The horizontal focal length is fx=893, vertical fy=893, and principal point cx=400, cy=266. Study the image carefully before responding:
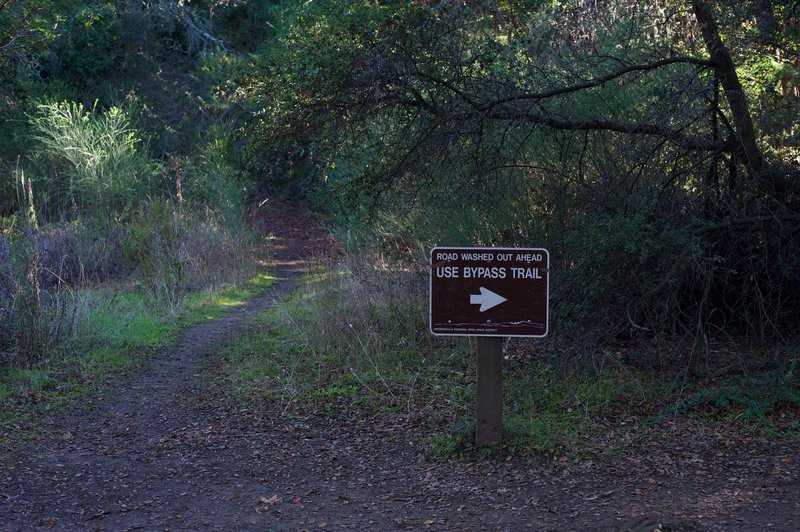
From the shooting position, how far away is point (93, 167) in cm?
1858

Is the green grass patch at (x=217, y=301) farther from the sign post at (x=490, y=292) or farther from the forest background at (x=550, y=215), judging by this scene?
the sign post at (x=490, y=292)

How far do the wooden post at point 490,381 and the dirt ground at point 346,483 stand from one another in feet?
1.00

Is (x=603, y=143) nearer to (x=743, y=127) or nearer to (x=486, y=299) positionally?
(x=743, y=127)

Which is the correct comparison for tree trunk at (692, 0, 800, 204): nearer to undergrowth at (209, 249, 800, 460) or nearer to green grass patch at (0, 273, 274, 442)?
undergrowth at (209, 249, 800, 460)

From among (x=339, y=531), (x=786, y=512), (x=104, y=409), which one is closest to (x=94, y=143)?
(x=104, y=409)

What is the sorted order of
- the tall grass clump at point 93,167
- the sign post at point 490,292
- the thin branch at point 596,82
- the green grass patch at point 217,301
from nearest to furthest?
the sign post at point 490,292
the thin branch at point 596,82
the green grass patch at point 217,301
the tall grass clump at point 93,167

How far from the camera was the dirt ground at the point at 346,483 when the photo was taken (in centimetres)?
504

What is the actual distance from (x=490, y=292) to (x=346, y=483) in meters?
1.54

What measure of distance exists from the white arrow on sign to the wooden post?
233mm

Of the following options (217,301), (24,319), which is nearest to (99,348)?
(24,319)

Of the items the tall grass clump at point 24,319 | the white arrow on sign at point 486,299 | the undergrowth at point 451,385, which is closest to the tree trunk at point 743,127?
the undergrowth at point 451,385

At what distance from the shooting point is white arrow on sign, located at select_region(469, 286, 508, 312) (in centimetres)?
579

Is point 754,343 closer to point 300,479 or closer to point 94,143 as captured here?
point 300,479

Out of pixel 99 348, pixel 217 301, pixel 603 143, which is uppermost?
pixel 603 143
